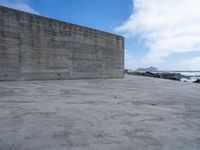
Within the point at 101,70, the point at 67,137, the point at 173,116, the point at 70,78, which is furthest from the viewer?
the point at 101,70

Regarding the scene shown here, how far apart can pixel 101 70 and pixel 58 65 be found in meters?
3.94

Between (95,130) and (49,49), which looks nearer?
(95,130)

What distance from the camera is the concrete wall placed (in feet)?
26.5

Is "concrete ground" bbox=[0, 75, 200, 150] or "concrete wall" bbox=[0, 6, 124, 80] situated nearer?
"concrete ground" bbox=[0, 75, 200, 150]

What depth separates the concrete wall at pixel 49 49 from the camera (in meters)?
8.06

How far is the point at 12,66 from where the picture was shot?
8102mm

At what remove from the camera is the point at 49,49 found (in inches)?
378

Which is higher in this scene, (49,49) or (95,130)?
(49,49)

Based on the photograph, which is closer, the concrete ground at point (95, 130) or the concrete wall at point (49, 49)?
the concrete ground at point (95, 130)

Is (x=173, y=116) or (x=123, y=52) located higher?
(x=123, y=52)

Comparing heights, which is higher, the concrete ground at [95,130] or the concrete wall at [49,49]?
the concrete wall at [49,49]

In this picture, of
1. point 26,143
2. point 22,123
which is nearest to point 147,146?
point 26,143

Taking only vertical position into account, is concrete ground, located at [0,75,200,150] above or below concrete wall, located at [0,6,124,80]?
below

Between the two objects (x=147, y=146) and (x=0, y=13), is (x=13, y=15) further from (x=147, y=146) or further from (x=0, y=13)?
(x=147, y=146)
